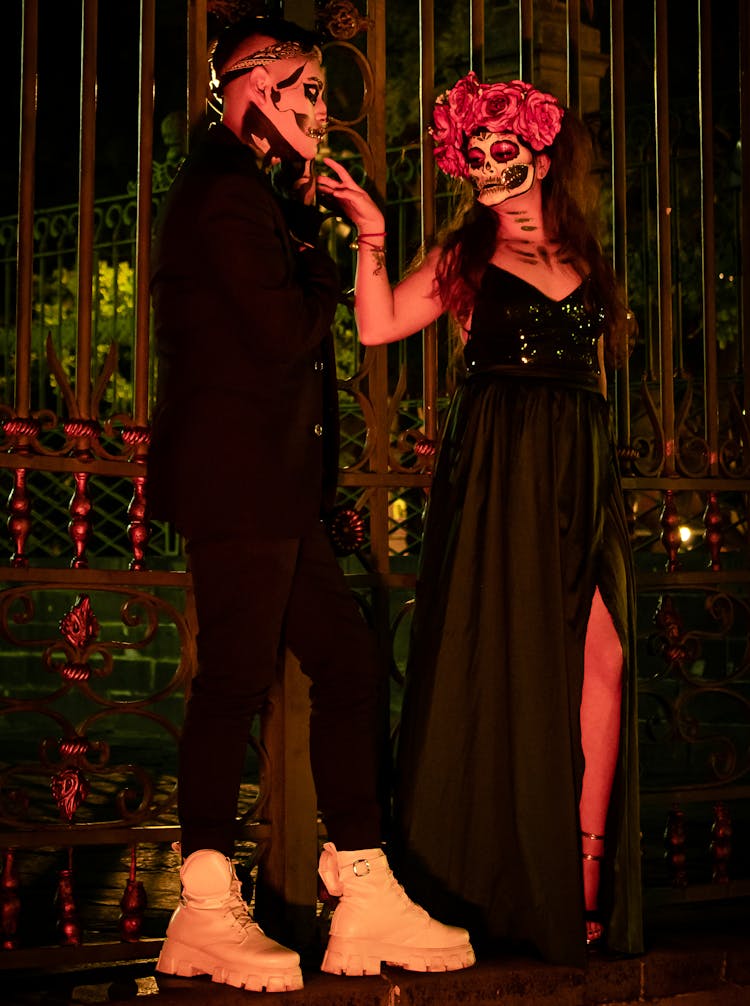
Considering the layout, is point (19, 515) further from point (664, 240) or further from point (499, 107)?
point (664, 240)

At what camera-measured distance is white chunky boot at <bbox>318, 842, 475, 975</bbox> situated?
3.29m

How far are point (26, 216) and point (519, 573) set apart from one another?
1.45 m

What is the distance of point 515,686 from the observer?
3.58 meters

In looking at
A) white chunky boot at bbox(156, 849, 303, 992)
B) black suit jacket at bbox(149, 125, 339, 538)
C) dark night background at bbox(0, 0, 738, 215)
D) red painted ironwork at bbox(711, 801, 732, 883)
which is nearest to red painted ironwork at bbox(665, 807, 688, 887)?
red painted ironwork at bbox(711, 801, 732, 883)

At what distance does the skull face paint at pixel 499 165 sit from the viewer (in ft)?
12.1

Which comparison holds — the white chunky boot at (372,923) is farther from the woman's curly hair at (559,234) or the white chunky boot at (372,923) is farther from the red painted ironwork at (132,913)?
the woman's curly hair at (559,234)

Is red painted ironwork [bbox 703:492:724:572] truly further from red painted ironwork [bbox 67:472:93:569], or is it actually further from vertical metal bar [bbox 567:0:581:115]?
red painted ironwork [bbox 67:472:93:569]

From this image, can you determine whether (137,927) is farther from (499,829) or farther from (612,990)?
(612,990)

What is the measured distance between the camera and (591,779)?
145 inches

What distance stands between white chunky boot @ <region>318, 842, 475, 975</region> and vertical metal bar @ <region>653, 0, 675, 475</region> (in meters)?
1.65

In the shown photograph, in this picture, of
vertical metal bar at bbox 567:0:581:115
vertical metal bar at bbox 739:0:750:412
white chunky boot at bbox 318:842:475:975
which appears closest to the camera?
white chunky boot at bbox 318:842:475:975

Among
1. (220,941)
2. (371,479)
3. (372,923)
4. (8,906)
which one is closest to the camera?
(220,941)

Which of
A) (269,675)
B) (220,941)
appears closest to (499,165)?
(269,675)

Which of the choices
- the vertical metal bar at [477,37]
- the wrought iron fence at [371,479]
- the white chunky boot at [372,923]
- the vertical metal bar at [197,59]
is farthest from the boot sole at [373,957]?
the vertical metal bar at [477,37]
